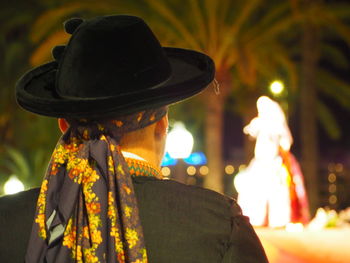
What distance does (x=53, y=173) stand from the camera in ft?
5.84

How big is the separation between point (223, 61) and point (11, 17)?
5298 millimetres

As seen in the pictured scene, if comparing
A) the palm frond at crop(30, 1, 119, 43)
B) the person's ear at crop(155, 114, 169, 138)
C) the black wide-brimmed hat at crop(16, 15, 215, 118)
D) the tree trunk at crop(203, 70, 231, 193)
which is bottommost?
the person's ear at crop(155, 114, 169, 138)

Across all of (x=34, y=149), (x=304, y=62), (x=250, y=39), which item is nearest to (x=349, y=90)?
(x=304, y=62)

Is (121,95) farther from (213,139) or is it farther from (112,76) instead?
(213,139)

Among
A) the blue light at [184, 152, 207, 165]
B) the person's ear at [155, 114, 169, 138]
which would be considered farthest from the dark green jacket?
the blue light at [184, 152, 207, 165]

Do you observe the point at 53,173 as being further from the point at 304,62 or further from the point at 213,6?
the point at 304,62

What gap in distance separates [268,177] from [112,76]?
4.87 metres

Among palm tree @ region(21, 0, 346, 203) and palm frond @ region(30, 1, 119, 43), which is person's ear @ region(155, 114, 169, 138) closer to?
palm tree @ region(21, 0, 346, 203)

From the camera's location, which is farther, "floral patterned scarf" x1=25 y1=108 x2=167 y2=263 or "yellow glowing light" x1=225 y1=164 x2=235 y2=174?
"yellow glowing light" x1=225 y1=164 x2=235 y2=174

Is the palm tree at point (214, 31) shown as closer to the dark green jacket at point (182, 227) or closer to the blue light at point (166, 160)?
the blue light at point (166, 160)

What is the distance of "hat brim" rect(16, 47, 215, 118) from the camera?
5.70ft

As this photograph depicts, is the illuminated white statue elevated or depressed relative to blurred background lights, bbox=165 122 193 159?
depressed

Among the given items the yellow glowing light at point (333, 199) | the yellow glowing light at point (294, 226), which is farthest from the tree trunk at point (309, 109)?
the yellow glowing light at point (294, 226)

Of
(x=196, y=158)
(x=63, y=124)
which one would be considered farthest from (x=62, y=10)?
(x=196, y=158)
